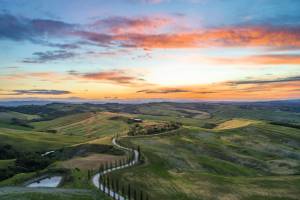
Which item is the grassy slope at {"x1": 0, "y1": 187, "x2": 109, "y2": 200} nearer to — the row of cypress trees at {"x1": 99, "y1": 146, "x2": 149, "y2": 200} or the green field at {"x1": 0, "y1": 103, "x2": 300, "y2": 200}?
the green field at {"x1": 0, "y1": 103, "x2": 300, "y2": 200}

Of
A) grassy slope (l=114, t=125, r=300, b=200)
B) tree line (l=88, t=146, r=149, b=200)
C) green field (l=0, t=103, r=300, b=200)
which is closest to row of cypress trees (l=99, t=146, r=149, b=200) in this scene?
tree line (l=88, t=146, r=149, b=200)

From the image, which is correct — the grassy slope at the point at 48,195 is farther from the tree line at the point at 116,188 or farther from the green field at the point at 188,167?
the tree line at the point at 116,188

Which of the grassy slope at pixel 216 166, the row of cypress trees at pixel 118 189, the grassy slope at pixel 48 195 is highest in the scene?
the grassy slope at pixel 48 195

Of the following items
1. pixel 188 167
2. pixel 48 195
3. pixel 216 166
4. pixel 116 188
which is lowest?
pixel 216 166

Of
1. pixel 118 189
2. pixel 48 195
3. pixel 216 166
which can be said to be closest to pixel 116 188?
pixel 118 189

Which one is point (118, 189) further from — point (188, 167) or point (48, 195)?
point (188, 167)

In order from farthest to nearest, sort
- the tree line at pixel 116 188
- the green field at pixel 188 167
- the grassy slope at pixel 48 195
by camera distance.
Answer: the green field at pixel 188 167
the tree line at pixel 116 188
the grassy slope at pixel 48 195

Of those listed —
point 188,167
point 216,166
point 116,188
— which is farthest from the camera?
point 216,166

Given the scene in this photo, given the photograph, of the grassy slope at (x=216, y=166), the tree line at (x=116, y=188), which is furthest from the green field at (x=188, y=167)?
the tree line at (x=116, y=188)

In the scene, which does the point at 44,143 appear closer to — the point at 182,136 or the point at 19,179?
the point at 182,136
